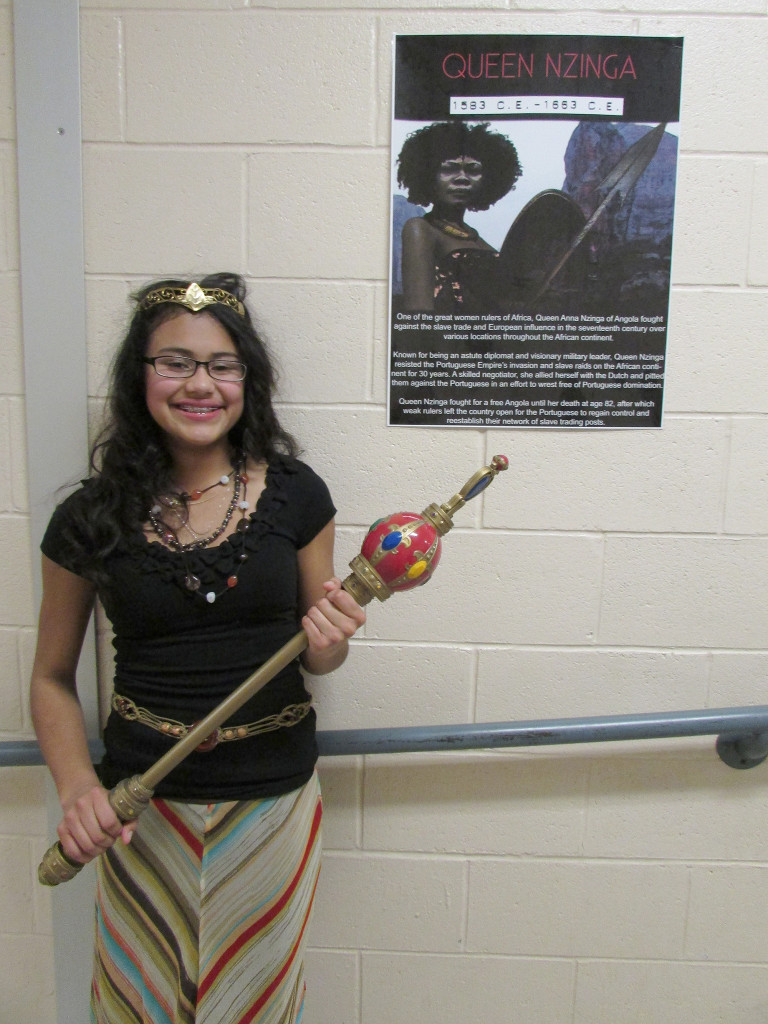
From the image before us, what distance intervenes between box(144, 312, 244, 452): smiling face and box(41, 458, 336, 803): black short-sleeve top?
0.44 feet

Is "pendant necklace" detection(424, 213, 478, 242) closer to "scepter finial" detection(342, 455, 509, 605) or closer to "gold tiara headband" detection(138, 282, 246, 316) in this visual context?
"gold tiara headband" detection(138, 282, 246, 316)

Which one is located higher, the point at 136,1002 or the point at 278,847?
the point at 278,847

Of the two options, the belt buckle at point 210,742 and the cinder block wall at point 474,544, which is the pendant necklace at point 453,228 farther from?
the belt buckle at point 210,742

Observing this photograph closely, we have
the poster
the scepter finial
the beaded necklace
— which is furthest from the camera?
the poster

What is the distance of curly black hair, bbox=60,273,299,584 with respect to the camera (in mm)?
951

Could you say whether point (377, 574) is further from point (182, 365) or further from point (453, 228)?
point (453, 228)

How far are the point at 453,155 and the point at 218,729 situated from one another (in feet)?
3.30

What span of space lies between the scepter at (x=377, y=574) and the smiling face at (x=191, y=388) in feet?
1.03

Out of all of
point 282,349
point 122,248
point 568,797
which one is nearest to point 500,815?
point 568,797

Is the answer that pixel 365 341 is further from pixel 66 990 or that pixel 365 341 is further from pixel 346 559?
pixel 66 990

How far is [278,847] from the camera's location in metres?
0.97

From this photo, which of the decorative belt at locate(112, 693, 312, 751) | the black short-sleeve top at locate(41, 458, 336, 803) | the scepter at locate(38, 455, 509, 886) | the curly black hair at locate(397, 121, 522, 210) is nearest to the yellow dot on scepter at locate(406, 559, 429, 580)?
the scepter at locate(38, 455, 509, 886)

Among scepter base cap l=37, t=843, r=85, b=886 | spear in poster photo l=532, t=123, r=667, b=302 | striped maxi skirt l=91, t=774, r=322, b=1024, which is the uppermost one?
spear in poster photo l=532, t=123, r=667, b=302

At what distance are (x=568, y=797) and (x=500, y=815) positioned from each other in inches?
5.5
